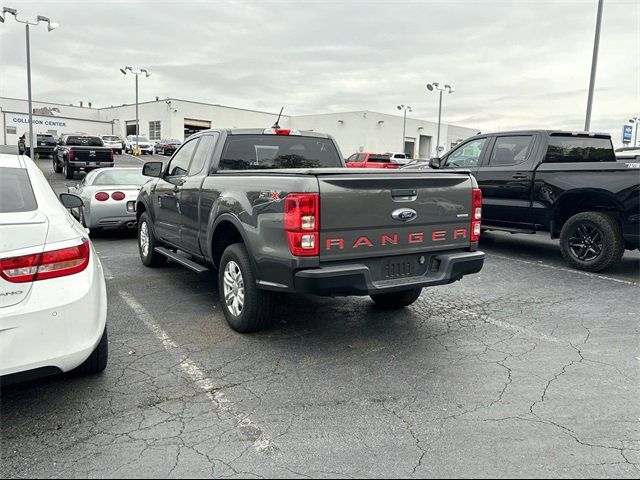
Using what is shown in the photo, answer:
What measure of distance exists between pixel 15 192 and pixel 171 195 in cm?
274

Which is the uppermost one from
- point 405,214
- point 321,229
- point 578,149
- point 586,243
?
point 578,149

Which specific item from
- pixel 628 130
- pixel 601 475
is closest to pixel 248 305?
pixel 601 475

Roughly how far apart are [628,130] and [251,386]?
31778 millimetres

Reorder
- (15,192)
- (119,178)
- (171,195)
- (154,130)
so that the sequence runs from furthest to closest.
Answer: (154,130), (119,178), (171,195), (15,192)

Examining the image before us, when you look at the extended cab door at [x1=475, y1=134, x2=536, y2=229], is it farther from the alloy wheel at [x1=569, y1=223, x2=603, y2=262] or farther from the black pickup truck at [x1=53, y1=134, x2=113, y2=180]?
the black pickup truck at [x1=53, y1=134, x2=113, y2=180]

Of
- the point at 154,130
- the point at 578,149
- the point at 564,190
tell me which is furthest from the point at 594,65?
the point at 154,130

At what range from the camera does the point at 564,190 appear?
7195 mm

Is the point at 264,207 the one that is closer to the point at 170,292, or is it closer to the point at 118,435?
the point at 118,435

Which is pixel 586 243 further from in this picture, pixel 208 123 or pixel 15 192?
pixel 208 123

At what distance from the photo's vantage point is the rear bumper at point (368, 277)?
3.71 meters

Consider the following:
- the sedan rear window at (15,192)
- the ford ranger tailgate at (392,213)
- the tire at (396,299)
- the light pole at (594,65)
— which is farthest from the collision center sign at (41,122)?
the ford ranger tailgate at (392,213)

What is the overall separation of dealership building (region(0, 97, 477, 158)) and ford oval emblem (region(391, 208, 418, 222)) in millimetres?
55654

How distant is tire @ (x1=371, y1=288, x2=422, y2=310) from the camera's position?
207 inches

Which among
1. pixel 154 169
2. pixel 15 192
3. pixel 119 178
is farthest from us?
pixel 119 178
